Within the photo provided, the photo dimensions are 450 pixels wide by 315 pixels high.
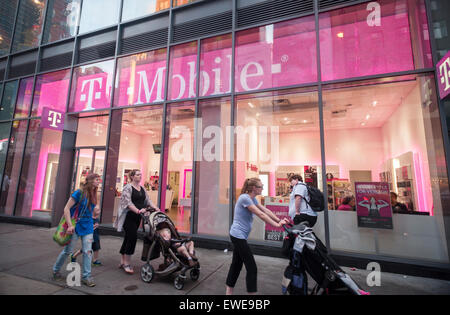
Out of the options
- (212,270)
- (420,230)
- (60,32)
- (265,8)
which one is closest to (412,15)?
(265,8)

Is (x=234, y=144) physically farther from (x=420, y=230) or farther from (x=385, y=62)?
(x=420, y=230)

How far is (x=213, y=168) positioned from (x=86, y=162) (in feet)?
17.8

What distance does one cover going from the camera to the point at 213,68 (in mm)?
6660

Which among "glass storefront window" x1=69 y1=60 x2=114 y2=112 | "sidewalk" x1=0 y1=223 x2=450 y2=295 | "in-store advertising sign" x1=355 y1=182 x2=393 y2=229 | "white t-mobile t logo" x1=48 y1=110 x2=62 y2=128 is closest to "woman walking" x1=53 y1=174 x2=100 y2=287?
"sidewalk" x1=0 y1=223 x2=450 y2=295

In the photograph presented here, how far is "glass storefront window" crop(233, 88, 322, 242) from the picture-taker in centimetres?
592

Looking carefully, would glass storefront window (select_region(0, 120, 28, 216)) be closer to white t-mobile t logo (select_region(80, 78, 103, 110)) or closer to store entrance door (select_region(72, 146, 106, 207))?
store entrance door (select_region(72, 146, 106, 207))

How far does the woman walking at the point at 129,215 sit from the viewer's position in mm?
4113

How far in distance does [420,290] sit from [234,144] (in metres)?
4.76

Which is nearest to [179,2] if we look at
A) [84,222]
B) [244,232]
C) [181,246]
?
[84,222]

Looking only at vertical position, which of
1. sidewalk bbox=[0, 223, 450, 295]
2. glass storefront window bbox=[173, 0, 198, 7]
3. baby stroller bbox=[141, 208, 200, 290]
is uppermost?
glass storefront window bbox=[173, 0, 198, 7]

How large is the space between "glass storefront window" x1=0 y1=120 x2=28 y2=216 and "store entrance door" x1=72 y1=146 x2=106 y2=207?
2.56 meters

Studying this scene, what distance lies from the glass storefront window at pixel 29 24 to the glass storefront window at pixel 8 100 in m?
1.73

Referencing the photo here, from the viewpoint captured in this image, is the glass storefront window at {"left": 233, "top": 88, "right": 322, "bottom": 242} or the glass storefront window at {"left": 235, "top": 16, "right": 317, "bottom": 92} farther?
the glass storefront window at {"left": 233, "top": 88, "right": 322, "bottom": 242}

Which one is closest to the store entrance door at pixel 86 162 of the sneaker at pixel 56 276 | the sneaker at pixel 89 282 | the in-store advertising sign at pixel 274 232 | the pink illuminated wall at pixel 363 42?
the sneaker at pixel 56 276
